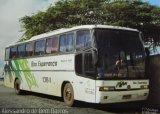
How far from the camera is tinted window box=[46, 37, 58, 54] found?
16941 mm

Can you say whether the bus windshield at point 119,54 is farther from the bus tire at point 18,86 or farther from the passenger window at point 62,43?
the bus tire at point 18,86

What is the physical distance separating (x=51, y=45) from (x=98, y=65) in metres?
4.94

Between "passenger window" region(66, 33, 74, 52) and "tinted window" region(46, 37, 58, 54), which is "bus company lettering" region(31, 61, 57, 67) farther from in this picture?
"passenger window" region(66, 33, 74, 52)

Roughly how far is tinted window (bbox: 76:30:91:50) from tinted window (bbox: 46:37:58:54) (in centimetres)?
230

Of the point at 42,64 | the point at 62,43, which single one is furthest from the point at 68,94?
the point at 42,64

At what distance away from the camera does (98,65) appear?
13.1 metres

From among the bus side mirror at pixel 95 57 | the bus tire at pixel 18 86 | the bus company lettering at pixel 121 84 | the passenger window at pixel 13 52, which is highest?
the passenger window at pixel 13 52

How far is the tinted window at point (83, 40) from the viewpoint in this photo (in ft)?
45.8

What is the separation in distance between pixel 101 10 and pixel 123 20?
265 cm

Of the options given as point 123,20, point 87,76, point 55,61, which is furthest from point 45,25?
point 87,76

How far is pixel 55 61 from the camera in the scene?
55.3 ft

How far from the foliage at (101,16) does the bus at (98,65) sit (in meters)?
15.9

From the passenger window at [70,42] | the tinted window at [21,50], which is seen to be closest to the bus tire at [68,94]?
the passenger window at [70,42]

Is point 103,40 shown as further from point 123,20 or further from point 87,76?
point 123,20
